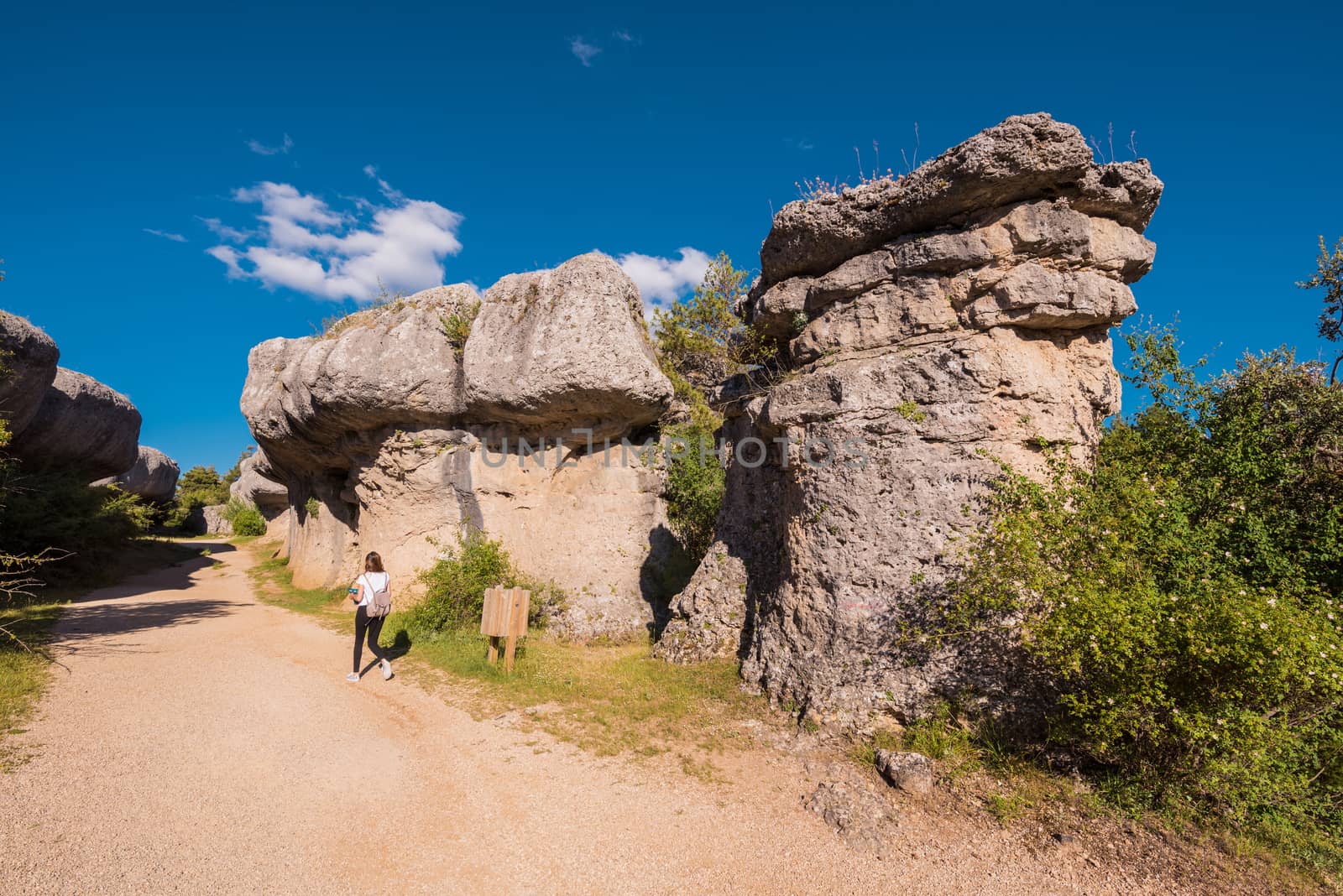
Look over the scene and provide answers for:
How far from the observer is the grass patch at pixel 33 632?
571cm

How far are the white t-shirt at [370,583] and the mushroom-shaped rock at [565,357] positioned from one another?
4.06 meters

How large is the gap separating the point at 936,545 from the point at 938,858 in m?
3.04

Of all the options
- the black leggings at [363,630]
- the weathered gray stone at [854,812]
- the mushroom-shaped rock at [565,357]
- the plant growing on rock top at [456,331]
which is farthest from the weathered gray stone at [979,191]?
the black leggings at [363,630]

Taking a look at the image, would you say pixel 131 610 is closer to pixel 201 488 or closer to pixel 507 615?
pixel 507 615

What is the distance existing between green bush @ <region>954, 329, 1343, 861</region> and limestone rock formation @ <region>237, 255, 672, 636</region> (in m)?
6.77

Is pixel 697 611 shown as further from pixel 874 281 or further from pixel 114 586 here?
pixel 114 586

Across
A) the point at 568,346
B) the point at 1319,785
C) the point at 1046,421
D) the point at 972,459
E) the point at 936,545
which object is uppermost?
the point at 568,346

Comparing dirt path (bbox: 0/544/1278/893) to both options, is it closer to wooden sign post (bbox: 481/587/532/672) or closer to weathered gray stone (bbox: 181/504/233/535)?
wooden sign post (bbox: 481/587/532/672)

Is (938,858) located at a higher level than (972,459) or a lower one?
lower

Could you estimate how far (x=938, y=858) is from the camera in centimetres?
434

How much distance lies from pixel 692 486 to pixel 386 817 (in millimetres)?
8016

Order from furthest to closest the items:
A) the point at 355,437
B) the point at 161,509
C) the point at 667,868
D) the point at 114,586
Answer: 1. the point at 161,509
2. the point at 114,586
3. the point at 355,437
4. the point at 667,868

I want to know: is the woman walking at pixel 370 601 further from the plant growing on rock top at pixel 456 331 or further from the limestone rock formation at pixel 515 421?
the plant growing on rock top at pixel 456 331

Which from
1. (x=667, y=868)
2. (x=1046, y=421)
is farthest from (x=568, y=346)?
(x=667, y=868)
